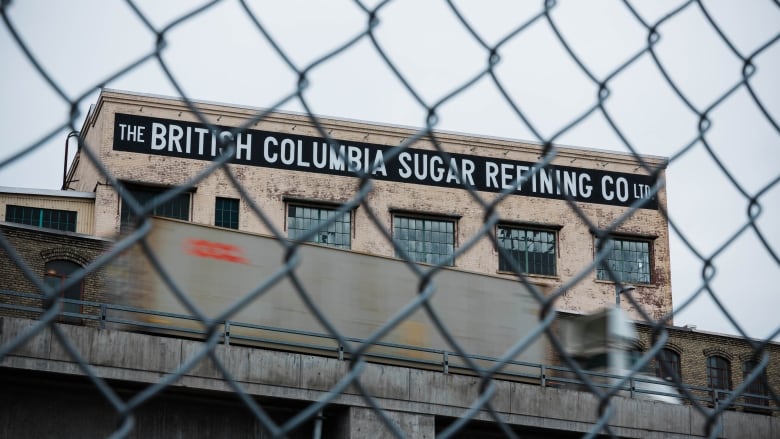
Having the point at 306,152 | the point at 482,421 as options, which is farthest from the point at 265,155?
the point at 482,421

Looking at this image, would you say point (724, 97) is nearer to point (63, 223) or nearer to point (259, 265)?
point (259, 265)

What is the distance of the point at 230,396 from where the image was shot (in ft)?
61.3

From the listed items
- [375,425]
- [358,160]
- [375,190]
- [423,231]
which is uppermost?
[358,160]

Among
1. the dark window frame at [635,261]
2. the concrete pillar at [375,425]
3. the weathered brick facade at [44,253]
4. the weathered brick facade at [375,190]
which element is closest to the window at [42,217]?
the weathered brick facade at [375,190]

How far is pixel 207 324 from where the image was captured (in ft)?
5.10

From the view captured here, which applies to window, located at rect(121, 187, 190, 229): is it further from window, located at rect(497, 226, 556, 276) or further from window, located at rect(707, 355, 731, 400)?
window, located at rect(707, 355, 731, 400)

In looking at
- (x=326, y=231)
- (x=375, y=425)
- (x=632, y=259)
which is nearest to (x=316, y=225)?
(x=326, y=231)

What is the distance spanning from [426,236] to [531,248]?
423 centimetres

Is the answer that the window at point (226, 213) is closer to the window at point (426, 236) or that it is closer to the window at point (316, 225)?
the window at point (316, 225)

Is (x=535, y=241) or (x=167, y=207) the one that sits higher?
(x=167, y=207)

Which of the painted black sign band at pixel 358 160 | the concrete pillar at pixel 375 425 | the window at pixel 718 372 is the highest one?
the painted black sign band at pixel 358 160

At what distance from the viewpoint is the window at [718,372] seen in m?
35.8

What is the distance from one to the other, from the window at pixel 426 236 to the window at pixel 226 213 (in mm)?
5870

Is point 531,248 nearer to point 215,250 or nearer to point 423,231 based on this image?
point 423,231
